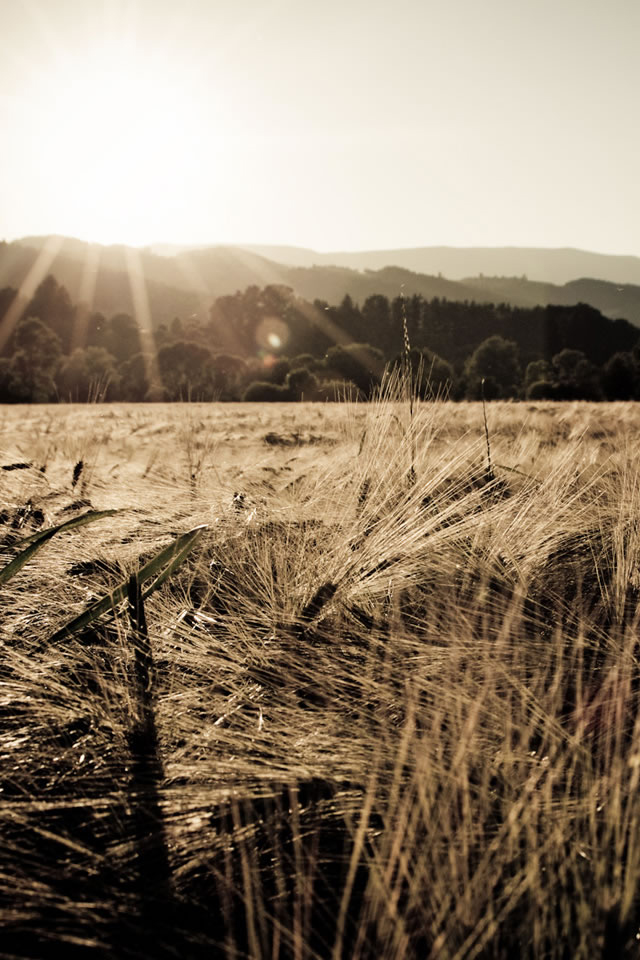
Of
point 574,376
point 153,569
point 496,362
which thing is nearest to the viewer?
point 153,569

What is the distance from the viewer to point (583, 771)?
76cm

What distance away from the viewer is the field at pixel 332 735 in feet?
2.20

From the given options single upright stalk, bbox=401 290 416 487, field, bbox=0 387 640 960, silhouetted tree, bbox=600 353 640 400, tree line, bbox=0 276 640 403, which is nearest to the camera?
field, bbox=0 387 640 960

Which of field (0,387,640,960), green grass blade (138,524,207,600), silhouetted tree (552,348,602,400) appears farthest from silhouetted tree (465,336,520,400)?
green grass blade (138,524,207,600)

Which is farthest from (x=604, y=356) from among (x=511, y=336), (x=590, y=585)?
(x=590, y=585)

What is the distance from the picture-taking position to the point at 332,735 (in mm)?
922

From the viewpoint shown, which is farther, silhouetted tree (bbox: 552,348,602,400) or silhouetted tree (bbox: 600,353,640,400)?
silhouetted tree (bbox: 600,353,640,400)

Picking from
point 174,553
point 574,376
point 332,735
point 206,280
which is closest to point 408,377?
point 174,553

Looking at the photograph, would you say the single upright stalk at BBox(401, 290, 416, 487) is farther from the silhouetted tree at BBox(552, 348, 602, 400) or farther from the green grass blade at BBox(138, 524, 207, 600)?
the silhouetted tree at BBox(552, 348, 602, 400)

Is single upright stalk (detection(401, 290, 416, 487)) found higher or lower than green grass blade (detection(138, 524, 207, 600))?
higher

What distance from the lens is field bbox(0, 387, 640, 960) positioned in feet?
2.20

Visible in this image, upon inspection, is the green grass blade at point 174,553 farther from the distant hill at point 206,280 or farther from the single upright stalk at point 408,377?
the distant hill at point 206,280

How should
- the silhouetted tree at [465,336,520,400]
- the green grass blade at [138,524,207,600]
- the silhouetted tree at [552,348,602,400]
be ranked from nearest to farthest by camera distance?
the green grass blade at [138,524,207,600] → the silhouetted tree at [552,348,602,400] → the silhouetted tree at [465,336,520,400]

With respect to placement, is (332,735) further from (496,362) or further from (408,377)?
(496,362)
